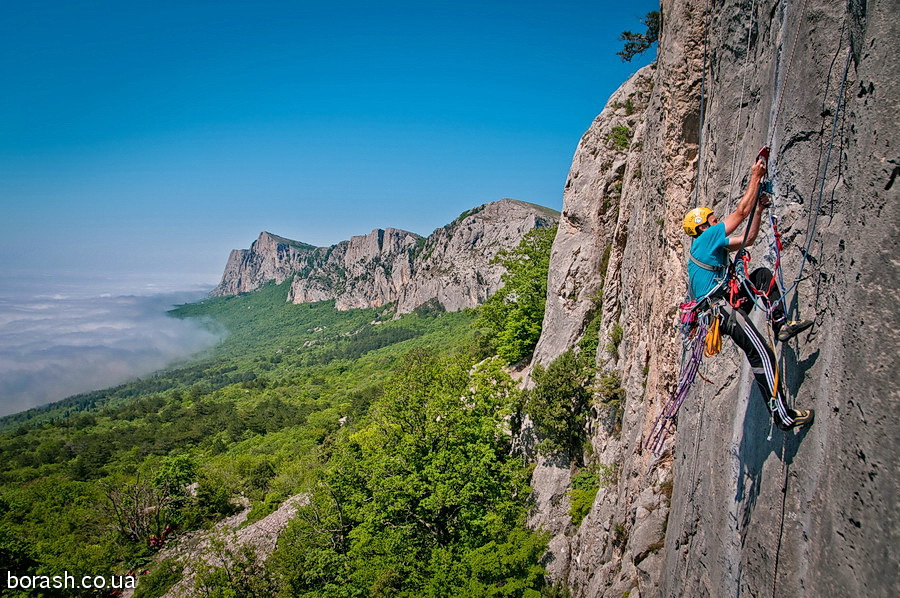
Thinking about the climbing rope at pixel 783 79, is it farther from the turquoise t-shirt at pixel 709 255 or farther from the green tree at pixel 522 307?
the green tree at pixel 522 307

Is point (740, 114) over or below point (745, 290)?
over

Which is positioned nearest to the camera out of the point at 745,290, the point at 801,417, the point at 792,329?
the point at 801,417

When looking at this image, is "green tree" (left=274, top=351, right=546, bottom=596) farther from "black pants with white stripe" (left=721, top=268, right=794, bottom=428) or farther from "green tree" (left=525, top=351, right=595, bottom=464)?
"black pants with white stripe" (left=721, top=268, right=794, bottom=428)

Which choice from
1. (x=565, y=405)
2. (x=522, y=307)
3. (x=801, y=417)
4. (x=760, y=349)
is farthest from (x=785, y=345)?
(x=522, y=307)

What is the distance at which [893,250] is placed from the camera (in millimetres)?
3518

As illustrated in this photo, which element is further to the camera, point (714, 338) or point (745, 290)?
point (714, 338)

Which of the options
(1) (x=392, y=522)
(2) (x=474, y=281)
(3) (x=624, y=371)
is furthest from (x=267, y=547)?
(2) (x=474, y=281)

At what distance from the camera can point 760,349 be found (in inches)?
190

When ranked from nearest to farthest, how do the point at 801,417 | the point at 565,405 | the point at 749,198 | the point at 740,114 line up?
the point at 801,417
the point at 749,198
the point at 740,114
the point at 565,405

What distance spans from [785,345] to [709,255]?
131 cm

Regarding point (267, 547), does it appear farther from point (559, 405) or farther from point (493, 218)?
point (493, 218)

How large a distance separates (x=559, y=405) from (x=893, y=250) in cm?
1461

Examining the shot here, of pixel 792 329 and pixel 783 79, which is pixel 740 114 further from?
pixel 792 329

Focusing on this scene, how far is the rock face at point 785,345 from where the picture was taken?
3.65m
